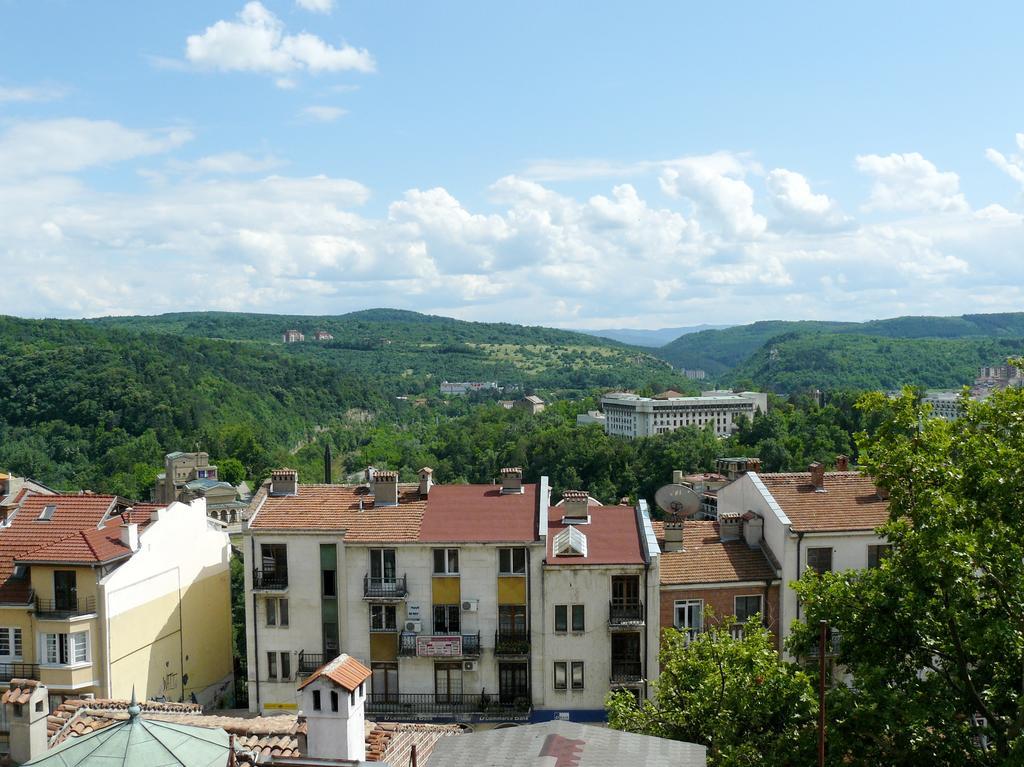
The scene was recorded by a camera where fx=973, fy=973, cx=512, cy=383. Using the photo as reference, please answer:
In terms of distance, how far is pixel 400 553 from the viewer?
3622 centimetres

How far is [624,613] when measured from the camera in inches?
1398

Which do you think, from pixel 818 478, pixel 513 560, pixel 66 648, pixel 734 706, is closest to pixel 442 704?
pixel 513 560

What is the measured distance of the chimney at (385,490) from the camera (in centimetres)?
3844

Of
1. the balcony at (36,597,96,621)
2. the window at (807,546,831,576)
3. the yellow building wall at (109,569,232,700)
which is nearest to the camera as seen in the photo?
the balcony at (36,597,96,621)

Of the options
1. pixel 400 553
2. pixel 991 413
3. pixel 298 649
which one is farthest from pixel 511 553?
pixel 991 413

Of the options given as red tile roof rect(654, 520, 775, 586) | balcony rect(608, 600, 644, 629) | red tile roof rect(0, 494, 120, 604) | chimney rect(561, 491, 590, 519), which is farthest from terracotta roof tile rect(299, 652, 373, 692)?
chimney rect(561, 491, 590, 519)

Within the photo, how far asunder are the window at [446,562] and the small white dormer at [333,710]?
18430 millimetres

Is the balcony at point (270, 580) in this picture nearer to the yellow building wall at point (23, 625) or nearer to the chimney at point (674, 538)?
the yellow building wall at point (23, 625)

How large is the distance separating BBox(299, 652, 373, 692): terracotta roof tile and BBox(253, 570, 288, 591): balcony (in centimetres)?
1961

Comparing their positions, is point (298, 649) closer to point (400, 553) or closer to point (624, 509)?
point (400, 553)

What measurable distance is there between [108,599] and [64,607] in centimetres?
150

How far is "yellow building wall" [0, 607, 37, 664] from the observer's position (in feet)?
113

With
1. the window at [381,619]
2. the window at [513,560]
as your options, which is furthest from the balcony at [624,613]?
the window at [381,619]

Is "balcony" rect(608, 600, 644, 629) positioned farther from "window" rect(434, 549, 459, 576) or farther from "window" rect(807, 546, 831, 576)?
"window" rect(807, 546, 831, 576)
